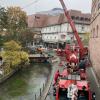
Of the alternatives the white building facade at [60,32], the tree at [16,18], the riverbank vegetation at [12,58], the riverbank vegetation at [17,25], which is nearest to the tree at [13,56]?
the riverbank vegetation at [12,58]

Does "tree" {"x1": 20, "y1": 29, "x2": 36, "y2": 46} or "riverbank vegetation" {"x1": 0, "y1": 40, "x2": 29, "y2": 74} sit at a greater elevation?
"tree" {"x1": 20, "y1": 29, "x2": 36, "y2": 46}

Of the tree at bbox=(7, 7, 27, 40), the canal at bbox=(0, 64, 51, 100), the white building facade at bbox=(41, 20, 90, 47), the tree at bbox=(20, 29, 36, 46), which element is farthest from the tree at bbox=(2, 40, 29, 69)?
the white building facade at bbox=(41, 20, 90, 47)

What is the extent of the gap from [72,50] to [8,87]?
842 cm

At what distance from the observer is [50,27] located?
89375 mm

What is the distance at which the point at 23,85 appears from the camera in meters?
36.1

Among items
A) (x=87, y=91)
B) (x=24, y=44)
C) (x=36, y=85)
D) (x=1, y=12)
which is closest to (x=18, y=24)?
(x=24, y=44)

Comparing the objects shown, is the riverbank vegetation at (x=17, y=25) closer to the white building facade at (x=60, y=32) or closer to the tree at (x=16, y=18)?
the tree at (x=16, y=18)

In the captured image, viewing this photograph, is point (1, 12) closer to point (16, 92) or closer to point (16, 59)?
point (16, 59)

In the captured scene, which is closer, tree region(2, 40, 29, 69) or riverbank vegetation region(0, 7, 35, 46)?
tree region(2, 40, 29, 69)

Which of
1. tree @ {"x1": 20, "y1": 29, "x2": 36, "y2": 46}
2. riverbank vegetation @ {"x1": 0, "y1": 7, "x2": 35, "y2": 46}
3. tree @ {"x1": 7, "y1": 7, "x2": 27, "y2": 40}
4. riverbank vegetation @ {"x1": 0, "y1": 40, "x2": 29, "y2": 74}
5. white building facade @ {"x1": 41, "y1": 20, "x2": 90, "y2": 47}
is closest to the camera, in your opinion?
riverbank vegetation @ {"x1": 0, "y1": 40, "x2": 29, "y2": 74}

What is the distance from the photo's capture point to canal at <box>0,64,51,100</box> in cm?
2997

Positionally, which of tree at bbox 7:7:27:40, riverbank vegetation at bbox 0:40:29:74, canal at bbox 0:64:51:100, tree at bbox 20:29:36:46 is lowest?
canal at bbox 0:64:51:100

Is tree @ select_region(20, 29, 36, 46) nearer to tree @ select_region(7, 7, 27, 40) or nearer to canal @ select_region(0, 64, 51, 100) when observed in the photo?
tree @ select_region(7, 7, 27, 40)

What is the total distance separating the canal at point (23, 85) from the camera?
1180 inches
